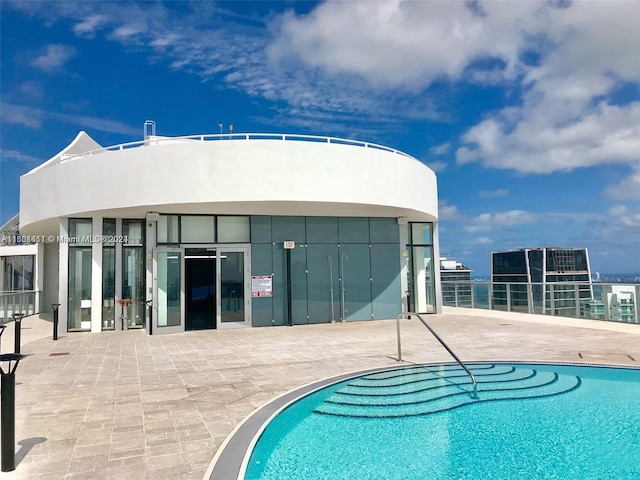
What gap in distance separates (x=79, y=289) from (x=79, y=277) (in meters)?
0.37

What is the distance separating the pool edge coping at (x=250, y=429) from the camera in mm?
3822

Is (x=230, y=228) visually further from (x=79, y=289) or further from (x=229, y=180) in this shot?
(x=79, y=289)

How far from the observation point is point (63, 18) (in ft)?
46.2

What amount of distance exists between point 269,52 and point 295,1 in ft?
6.56

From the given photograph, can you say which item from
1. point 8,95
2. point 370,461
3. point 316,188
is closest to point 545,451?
point 370,461

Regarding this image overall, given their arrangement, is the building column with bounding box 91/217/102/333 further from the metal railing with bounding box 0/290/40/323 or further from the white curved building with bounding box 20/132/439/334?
the metal railing with bounding box 0/290/40/323

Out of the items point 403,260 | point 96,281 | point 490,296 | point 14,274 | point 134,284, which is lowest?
point 490,296

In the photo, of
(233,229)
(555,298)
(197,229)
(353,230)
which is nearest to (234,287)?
(233,229)

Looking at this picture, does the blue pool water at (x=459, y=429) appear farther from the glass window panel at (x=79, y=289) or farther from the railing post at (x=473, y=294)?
the railing post at (x=473, y=294)

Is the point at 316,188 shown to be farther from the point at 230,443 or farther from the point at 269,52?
the point at 230,443

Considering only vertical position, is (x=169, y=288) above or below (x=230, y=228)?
below

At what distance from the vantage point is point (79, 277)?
13.6 metres

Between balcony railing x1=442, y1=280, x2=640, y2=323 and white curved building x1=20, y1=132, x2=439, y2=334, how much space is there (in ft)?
14.4

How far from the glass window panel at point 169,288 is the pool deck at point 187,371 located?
764 mm
